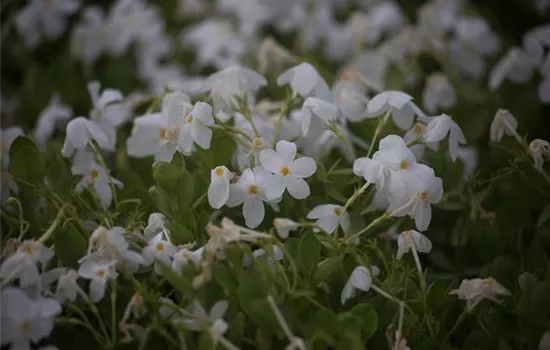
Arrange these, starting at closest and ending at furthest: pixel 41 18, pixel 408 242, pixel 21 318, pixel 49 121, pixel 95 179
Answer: pixel 21 318
pixel 408 242
pixel 95 179
pixel 49 121
pixel 41 18

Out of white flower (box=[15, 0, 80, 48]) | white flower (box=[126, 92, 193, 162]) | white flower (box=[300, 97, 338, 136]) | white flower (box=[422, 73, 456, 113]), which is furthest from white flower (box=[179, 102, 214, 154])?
white flower (box=[15, 0, 80, 48])

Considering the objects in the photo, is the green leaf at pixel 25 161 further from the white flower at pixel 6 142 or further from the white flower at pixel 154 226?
the white flower at pixel 154 226

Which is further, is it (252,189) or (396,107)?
(396,107)

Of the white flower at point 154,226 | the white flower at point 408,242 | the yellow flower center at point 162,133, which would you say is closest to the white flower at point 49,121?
the yellow flower center at point 162,133

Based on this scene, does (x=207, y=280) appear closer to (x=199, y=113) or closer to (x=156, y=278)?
(x=156, y=278)

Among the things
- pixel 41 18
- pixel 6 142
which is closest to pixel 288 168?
pixel 6 142

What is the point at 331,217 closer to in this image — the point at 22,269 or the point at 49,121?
the point at 22,269

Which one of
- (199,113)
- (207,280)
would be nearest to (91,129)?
(199,113)

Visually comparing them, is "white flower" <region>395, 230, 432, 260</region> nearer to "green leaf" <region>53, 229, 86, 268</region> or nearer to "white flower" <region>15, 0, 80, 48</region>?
"green leaf" <region>53, 229, 86, 268</region>
